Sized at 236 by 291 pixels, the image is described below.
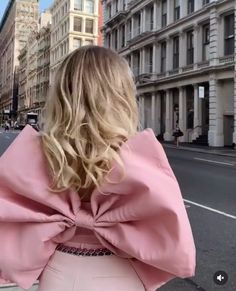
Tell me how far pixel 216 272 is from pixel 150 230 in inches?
145

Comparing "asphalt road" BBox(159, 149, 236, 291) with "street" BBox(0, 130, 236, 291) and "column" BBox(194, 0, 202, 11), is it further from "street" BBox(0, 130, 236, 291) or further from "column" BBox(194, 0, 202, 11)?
"column" BBox(194, 0, 202, 11)

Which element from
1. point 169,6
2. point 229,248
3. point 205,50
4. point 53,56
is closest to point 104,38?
point 169,6

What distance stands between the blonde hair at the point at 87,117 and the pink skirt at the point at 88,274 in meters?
0.29

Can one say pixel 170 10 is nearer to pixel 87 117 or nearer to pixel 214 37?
pixel 214 37

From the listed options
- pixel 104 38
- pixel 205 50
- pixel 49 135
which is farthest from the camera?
pixel 104 38

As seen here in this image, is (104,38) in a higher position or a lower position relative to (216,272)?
higher

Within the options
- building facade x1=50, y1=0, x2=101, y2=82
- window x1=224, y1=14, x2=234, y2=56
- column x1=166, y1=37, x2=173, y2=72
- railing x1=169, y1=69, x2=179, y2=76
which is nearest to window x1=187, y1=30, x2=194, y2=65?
railing x1=169, y1=69, x2=179, y2=76

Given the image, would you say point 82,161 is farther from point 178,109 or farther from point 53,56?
point 53,56

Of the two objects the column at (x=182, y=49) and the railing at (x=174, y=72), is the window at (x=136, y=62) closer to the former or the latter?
the railing at (x=174, y=72)

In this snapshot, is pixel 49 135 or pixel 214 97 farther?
pixel 214 97

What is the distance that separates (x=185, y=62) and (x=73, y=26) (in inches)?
2235

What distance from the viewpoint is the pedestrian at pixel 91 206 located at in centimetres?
197

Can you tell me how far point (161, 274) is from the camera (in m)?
2.08

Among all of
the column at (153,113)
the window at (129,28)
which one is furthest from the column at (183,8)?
the window at (129,28)
